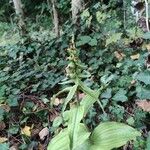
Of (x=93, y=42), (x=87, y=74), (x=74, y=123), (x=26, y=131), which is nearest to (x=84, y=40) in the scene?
(x=93, y=42)

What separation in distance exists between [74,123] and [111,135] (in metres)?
0.32

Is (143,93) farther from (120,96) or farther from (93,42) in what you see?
(93,42)

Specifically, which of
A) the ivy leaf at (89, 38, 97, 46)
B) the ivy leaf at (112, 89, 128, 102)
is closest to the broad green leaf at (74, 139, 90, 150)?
the ivy leaf at (112, 89, 128, 102)

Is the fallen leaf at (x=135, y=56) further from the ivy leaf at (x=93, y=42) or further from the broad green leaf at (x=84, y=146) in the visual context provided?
the broad green leaf at (x=84, y=146)

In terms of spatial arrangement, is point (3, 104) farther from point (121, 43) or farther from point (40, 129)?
point (121, 43)

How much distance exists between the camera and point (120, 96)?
353 centimetres

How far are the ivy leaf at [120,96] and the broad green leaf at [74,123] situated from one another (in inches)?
44.9

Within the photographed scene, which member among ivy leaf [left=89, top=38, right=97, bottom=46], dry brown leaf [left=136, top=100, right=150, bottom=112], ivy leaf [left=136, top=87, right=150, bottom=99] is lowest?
dry brown leaf [left=136, top=100, right=150, bottom=112]

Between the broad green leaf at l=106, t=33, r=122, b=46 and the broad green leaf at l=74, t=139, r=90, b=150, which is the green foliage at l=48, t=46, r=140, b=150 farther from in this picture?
the broad green leaf at l=106, t=33, r=122, b=46

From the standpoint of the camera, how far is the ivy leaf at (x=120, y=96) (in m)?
3.50

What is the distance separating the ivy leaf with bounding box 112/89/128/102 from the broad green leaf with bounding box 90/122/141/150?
933 millimetres

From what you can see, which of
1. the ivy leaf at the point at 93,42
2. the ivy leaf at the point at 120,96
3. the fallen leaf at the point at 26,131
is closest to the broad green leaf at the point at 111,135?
the ivy leaf at the point at 120,96

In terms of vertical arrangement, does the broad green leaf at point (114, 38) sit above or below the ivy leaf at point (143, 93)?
above

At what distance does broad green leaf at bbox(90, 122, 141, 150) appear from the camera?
2.51 meters
